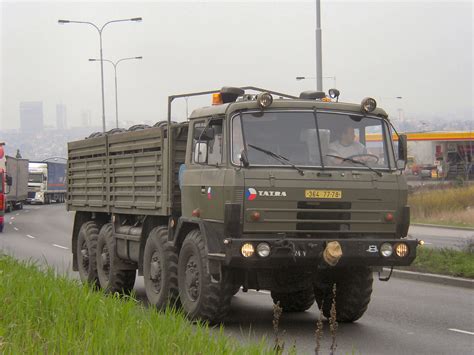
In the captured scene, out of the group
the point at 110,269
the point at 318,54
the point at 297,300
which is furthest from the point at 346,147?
the point at 318,54

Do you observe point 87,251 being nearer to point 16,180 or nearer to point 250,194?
point 250,194

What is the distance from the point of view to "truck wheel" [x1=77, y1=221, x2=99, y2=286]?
14203 mm

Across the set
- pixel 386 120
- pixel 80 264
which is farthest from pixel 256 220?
pixel 80 264

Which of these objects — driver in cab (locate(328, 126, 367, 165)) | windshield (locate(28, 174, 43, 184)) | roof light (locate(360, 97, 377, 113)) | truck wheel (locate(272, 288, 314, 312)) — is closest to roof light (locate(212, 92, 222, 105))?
driver in cab (locate(328, 126, 367, 165))

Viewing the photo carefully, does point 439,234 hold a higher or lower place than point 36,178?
lower

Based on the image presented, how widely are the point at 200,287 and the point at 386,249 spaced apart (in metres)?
2.15

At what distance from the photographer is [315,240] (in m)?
9.43

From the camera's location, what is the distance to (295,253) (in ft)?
30.5

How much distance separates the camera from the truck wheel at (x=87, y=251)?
46.6ft

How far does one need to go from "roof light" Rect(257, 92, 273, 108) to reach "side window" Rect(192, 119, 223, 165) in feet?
1.81

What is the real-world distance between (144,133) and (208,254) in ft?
9.65

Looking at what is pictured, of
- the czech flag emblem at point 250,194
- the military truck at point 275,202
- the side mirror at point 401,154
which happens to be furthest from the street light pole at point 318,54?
the czech flag emblem at point 250,194

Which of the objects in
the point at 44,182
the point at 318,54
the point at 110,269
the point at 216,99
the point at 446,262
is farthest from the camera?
the point at 44,182

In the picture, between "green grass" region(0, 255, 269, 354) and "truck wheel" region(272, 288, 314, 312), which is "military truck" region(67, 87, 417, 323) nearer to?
"truck wheel" region(272, 288, 314, 312)
